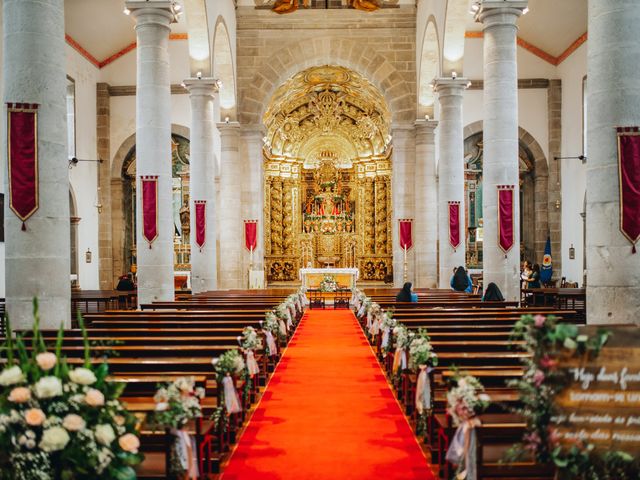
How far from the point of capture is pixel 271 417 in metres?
7.71

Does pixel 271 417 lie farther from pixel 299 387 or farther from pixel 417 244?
pixel 417 244

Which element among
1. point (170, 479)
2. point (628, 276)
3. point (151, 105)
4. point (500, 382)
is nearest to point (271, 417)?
point (500, 382)

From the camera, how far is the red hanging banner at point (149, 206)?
1384 cm

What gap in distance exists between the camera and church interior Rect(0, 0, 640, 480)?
380cm

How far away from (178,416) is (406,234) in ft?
68.7

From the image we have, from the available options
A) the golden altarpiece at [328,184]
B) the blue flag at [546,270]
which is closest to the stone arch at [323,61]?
the golden altarpiece at [328,184]

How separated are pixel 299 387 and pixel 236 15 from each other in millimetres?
19117

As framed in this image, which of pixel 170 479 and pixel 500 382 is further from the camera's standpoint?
pixel 500 382

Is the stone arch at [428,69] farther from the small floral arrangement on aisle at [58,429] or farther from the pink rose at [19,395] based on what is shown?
the pink rose at [19,395]

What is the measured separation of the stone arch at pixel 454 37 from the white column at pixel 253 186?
8.21 meters

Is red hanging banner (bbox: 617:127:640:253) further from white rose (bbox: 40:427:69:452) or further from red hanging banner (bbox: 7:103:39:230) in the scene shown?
red hanging banner (bbox: 7:103:39:230)

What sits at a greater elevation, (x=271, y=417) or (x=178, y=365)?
(x=178, y=365)

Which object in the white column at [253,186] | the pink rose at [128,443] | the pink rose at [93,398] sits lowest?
the pink rose at [128,443]

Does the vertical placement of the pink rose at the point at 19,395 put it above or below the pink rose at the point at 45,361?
below
